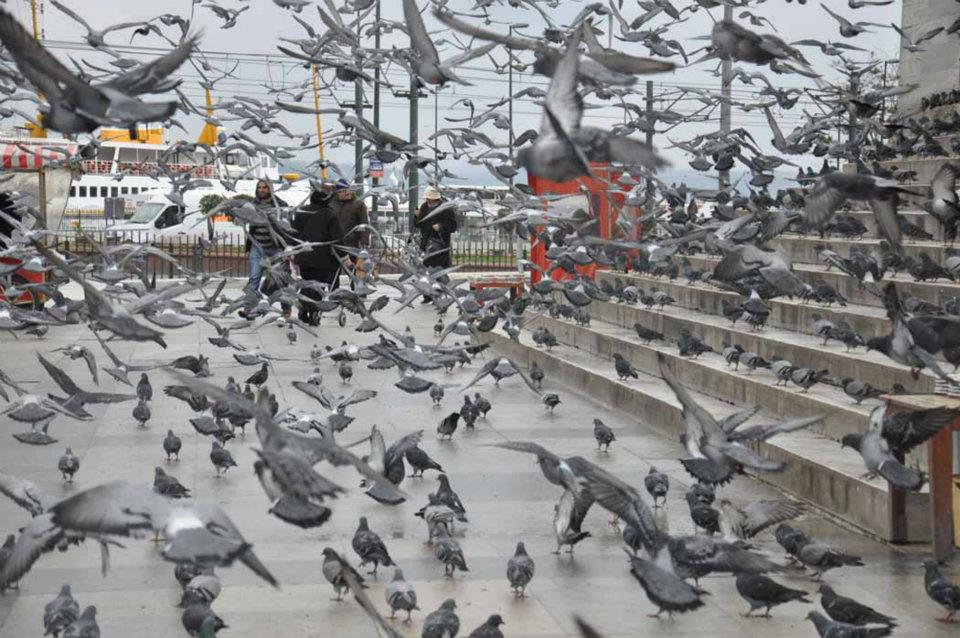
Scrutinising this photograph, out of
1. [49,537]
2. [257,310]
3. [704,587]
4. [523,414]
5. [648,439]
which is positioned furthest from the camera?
[257,310]

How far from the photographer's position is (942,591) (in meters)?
6.52

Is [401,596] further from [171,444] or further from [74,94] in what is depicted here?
[171,444]

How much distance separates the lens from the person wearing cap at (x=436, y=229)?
71.4 ft

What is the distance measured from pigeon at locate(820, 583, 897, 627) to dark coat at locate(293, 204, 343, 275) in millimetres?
14004

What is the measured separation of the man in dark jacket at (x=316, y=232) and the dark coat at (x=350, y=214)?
10 centimetres

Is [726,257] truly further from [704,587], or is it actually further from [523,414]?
[523,414]

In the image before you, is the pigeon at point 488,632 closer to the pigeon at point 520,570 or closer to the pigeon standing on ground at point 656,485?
the pigeon at point 520,570

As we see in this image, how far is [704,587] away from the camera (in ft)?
23.4

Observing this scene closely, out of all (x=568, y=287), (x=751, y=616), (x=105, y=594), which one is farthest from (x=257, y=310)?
(x=751, y=616)

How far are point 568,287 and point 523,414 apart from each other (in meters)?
2.98

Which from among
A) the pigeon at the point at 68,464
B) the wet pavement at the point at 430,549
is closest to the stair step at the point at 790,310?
the wet pavement at the point at 430,549

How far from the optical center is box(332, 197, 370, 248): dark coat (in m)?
20.0

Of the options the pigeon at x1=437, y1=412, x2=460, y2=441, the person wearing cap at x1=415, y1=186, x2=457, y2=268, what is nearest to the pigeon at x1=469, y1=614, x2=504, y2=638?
the pigeon at x1=437, y1=412, x2=460, y2=441

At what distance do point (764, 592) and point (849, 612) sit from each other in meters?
0.42
